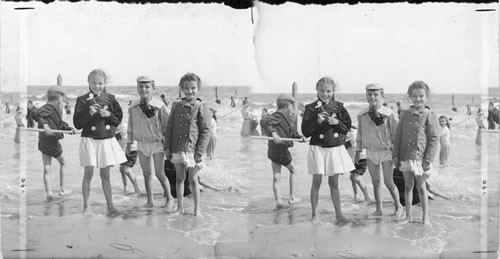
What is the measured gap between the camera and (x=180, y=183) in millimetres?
4328

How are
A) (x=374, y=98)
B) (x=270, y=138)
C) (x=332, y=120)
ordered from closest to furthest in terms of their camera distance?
(x=332, y=120) < (x=374, y=98) < (x=270, y=138)

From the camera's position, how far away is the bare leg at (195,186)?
14.0ft

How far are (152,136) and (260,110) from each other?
35.0 inches

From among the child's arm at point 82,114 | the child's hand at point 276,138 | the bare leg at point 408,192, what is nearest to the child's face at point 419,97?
the bare leg at point 408,192

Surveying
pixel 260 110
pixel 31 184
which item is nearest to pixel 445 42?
pixel 260 110

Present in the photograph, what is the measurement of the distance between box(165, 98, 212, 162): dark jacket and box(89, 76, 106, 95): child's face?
1.96ft

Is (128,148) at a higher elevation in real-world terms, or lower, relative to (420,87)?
lower

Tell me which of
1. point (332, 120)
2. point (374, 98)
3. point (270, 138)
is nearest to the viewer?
point (332, 120)

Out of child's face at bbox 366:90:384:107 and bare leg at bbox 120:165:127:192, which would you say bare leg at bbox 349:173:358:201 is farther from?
bare leg at bbox 120:165:127:192

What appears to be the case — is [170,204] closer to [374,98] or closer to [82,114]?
[82,114]

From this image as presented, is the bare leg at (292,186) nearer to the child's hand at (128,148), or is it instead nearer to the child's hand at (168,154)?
the child's hand at (168,154)

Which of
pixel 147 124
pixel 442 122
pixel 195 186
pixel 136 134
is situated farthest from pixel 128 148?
pixel 442 122

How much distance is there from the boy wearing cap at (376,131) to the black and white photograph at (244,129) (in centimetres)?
1

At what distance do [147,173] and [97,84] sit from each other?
815 millimetres
